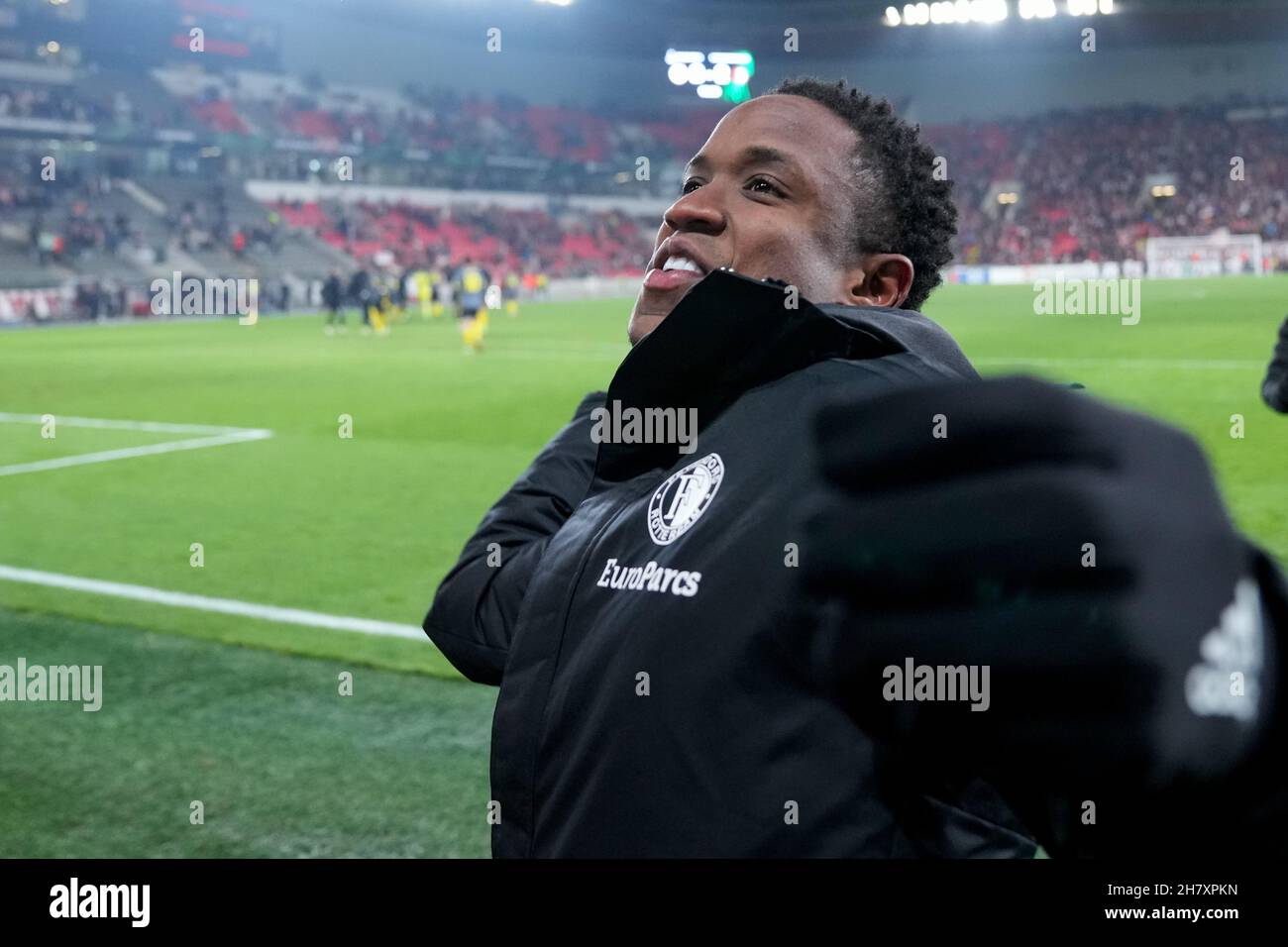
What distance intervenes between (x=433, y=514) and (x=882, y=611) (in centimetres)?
823

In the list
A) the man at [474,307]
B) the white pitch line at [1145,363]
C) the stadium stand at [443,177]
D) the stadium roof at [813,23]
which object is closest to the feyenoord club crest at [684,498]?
the white pitch line at [1145,363]

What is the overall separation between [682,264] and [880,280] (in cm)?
34

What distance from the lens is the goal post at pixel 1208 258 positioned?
4559 cm

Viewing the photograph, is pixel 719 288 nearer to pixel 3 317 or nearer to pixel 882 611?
pixel 882 611

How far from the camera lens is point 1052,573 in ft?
2.41

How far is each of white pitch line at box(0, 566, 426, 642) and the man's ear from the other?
4.38m

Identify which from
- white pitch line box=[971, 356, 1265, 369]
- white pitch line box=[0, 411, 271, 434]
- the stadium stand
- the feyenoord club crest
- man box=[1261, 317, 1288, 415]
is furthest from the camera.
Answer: the stadium stand

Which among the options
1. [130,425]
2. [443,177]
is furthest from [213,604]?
[443,177]

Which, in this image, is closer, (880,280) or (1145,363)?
(880,280)

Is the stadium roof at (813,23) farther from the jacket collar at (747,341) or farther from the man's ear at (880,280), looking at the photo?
the jacket collar at (747,341)

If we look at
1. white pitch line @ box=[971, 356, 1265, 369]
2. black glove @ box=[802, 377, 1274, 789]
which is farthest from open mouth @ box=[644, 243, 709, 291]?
white pitch line @ box=[971, 356, 1265, 369]

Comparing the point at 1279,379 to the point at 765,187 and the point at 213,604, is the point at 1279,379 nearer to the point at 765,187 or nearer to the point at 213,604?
the point at 765,187

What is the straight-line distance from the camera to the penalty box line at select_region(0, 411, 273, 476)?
11.2 meters

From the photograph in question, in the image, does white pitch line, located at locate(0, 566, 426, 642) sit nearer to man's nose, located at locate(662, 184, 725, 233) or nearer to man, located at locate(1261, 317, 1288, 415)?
man, located at locate(1261, 317, 1288, 415)
